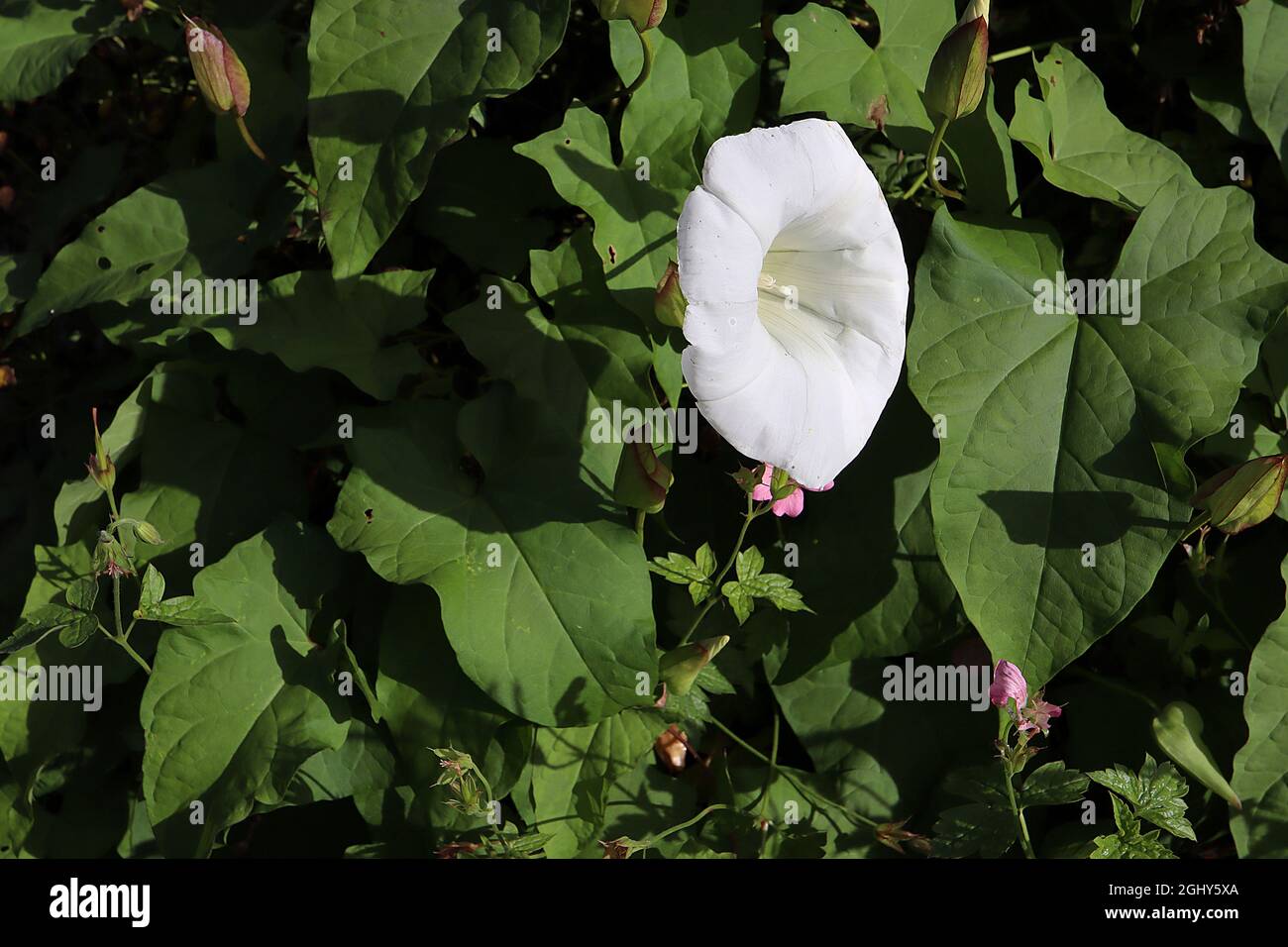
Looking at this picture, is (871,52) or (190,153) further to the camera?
(190,153)

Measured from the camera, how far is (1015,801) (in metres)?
1.55

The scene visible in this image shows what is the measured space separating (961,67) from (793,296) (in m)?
0.39

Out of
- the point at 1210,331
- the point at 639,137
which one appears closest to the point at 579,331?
the point at 639,137

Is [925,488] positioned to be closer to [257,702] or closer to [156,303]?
[257,702]

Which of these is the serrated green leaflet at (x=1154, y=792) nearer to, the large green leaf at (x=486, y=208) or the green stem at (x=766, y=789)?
the green stem at (x=766, y=789)

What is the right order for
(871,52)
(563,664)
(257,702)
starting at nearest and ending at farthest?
1. (563,664)
2. (257,702)
3. (871,52)

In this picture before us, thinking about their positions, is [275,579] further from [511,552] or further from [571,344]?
[571,344]

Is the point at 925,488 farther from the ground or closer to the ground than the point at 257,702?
farther from the ground

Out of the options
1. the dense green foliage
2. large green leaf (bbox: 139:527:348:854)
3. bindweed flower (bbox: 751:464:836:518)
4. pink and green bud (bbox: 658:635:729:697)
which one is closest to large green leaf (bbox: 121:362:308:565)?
the dense green foliage

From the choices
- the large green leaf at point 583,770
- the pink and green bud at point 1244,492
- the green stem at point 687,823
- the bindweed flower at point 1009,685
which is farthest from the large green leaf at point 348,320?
the pink and green bud at point 1244,492

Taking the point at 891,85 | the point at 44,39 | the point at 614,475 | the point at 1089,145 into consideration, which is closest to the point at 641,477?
the point at 614,475

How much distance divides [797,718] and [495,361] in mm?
802

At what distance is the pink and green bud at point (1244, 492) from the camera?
4.83 feet

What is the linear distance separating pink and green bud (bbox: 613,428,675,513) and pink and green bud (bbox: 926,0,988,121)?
63 centimetres
